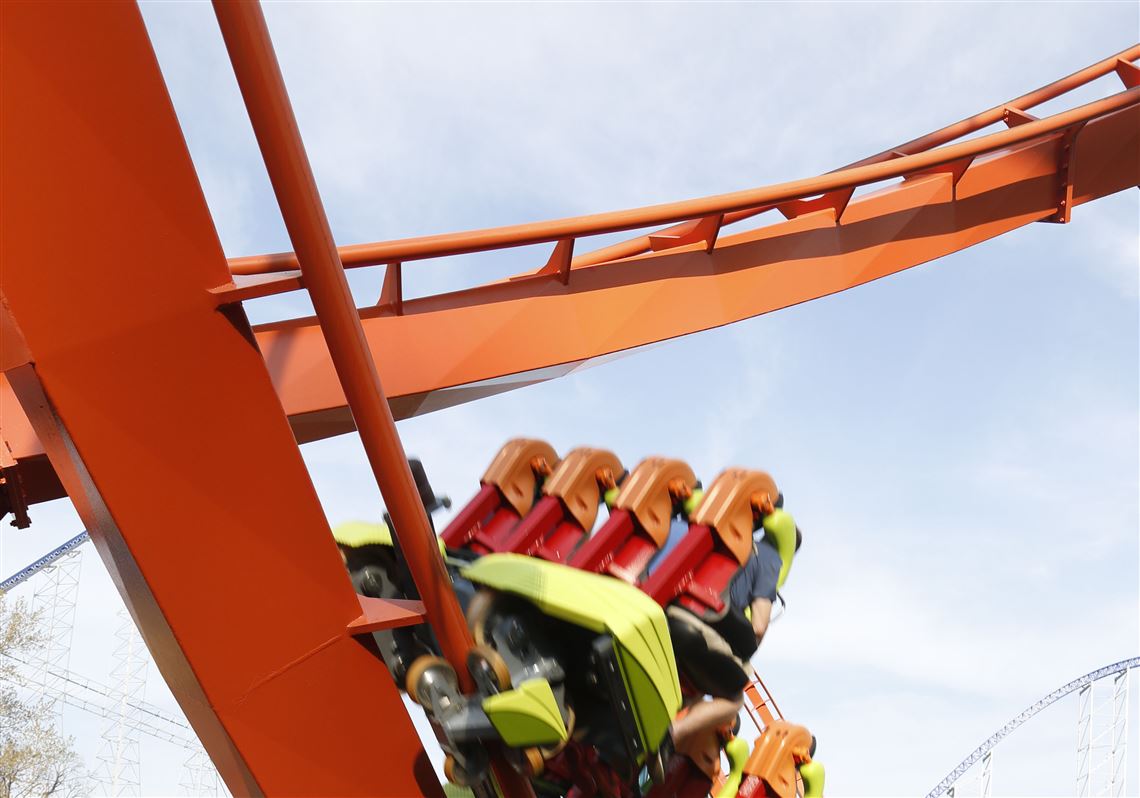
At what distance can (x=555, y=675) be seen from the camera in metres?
2.96

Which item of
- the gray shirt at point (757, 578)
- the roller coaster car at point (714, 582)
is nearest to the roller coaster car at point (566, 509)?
the roller coaster car at point (714, 582)

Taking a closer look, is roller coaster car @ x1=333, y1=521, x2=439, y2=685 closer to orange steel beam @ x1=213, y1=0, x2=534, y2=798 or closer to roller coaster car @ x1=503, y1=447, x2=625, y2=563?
roller coaster car @ x1=503, y1=447, x2=625, y2=563

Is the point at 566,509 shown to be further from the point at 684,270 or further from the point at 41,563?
the point at 41,563

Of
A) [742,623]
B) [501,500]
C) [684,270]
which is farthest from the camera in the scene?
[684,270]

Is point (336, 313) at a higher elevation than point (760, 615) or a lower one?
higher

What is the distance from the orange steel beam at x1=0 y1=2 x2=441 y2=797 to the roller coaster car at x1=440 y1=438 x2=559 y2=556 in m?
0.95

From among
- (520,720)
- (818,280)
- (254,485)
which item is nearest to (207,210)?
(254,485)

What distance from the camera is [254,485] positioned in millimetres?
2639

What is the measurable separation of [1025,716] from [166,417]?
2449 centimetres

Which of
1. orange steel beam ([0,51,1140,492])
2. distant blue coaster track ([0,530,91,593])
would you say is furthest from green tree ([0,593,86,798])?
orange steel beam ([0,51,1140,492])

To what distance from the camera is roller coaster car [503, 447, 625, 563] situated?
12.3 ft

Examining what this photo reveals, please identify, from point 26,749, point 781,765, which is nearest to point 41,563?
point 26,749

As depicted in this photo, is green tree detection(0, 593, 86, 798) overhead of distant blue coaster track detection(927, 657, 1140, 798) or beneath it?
overhead

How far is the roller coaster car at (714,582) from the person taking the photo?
10.4 ft
